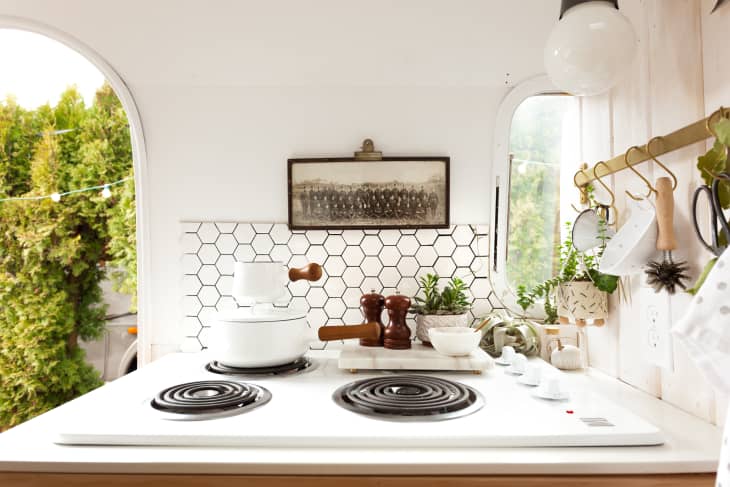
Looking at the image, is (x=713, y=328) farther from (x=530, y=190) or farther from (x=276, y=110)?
(x=276, y=110)

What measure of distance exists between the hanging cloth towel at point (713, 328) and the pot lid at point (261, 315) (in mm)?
948

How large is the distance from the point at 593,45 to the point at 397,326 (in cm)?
94

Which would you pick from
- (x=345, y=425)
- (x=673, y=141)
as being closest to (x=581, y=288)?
(x=673, y=141)

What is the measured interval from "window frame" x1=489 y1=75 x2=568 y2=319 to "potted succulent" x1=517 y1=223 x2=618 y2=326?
0.16 meters

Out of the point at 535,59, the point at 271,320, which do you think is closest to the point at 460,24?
the point at 535,59

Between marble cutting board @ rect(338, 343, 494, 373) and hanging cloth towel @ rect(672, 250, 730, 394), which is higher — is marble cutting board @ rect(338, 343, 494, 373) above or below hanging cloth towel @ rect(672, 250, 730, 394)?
below

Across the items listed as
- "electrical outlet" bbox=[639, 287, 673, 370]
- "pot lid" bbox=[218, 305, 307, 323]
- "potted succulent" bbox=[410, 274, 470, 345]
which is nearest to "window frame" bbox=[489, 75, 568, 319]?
"potted succulent" bbox=[410, 274, 470, 345]

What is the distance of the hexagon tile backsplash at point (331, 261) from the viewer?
5.58ft

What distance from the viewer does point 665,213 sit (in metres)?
1.05

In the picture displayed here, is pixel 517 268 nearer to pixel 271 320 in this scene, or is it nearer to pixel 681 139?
pixel 681 139

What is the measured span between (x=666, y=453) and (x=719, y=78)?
752mm

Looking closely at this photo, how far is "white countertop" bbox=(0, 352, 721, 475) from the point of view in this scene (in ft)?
2.70

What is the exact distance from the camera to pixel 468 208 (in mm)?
1706

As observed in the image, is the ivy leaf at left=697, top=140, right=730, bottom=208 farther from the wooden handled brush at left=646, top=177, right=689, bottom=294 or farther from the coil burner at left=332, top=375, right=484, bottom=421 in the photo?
the coil burner at left=332, top=375, right=484, bottom=421
